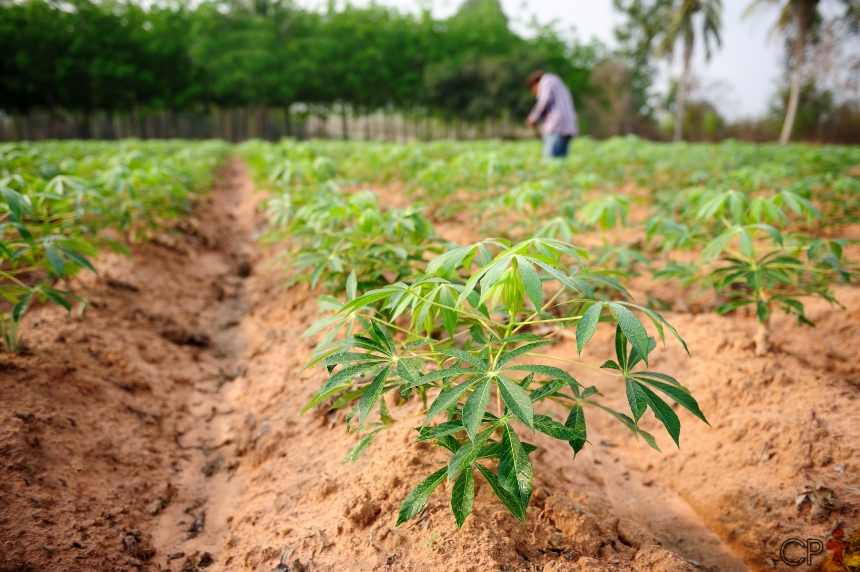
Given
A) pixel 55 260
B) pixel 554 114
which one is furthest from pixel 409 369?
pixel 554 114

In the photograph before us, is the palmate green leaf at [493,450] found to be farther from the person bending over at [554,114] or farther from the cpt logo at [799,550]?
the person bending over at [554,114]

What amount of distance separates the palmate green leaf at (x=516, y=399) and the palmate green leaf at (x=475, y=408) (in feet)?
0.10

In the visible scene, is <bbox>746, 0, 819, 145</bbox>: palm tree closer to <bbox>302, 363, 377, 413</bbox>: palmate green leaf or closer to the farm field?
the farm field

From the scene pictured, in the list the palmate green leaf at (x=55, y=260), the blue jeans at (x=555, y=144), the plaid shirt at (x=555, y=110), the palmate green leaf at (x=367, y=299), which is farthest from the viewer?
the blue jeans at (x=555, y=144)

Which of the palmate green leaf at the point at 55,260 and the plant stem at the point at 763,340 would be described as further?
the plant stem at the point at 763,340

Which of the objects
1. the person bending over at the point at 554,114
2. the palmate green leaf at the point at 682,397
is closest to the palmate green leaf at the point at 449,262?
the palmate green leaf at the point at 682,397

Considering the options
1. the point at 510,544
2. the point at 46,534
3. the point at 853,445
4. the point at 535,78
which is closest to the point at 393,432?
the point at 510,544

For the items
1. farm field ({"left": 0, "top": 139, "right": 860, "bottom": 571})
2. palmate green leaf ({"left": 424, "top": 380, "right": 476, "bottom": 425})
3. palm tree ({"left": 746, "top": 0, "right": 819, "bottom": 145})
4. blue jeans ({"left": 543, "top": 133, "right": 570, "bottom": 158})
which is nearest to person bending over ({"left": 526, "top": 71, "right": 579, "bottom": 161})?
blue jeans ({"left": 543, "top": 133, "right": 570, "bottom": 158})

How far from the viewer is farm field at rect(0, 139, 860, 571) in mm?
1086

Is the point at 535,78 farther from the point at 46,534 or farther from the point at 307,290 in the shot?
the point at 46,534

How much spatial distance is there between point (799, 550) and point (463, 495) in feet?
3.43

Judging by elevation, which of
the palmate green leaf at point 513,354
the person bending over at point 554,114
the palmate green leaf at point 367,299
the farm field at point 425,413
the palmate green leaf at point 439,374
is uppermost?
the person bending over at point 554,114

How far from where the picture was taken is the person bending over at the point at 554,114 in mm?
6012

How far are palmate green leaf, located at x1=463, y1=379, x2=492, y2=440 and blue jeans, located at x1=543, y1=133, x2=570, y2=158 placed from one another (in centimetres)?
572
